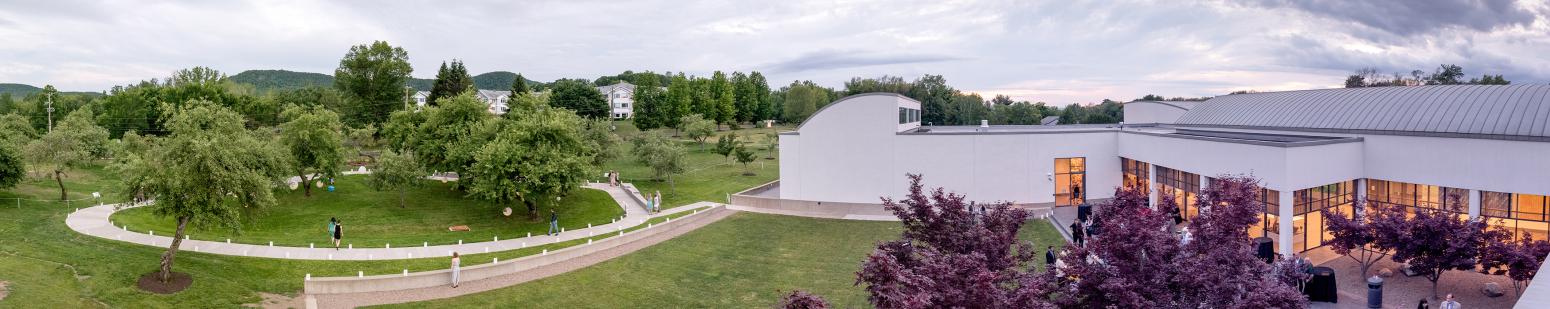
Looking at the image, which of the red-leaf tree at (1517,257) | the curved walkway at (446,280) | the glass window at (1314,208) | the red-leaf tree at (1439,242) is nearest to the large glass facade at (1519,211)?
the glass window at (1314,208)

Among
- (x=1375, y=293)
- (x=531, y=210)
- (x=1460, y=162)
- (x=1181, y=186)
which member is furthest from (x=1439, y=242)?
(x=531, y=210)

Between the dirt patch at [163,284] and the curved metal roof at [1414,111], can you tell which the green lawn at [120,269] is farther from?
the curved metal roof at [1414,111]

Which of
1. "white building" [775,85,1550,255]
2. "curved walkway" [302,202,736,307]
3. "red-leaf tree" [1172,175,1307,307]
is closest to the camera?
"red-leaf tree" [1172,175,1307,307]

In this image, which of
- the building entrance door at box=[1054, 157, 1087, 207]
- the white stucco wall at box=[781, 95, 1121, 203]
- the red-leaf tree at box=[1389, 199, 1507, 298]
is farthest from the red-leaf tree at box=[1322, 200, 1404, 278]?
the building entrance door at box=[1054, 157, 1087, 207]

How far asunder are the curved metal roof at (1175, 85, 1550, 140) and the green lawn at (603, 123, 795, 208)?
25.8 metres

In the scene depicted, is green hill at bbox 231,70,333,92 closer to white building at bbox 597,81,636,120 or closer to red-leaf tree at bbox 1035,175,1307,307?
white building at bbox 597,81,636,120

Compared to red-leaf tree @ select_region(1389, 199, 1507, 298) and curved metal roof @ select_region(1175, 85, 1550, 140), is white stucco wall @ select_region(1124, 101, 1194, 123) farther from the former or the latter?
red-leaf tree @ select_region(1389, 199, 1507, 298)

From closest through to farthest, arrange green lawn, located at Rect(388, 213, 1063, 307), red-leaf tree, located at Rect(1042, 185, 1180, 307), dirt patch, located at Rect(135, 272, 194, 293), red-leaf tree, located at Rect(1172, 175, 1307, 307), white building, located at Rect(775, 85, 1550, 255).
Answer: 1. red-leaf tree, located at Rect(1172, 175, 1307, 307)
2. red-leaf tree, located at Rect(1042, 185, 1180, 307)
3. dirt patch, located at Rect(135, 272, 194, 293)
4. green lawn, located at Rect(388, 213, 1063, 307)
5. white building, located at Rect(775, 85, 1550, 255)

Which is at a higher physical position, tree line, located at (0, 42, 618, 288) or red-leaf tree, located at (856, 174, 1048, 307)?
tree line, located at (0, 42, 618, 288)

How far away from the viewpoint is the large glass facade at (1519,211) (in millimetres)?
20797

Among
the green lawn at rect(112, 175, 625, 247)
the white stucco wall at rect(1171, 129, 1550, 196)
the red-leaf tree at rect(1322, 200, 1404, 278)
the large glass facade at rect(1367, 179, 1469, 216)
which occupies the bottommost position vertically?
the green lawn at rect(112, 175, 625, 247)

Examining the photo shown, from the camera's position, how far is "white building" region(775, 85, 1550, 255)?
21906mm

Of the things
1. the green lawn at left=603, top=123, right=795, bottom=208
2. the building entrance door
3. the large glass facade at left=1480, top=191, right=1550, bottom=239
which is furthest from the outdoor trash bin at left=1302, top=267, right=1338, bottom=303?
the green lawn at left=603, top=123, right=795, bottom=208

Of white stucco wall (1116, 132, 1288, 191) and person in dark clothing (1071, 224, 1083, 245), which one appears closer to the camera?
white stucco wall (1116, 132, 1288, 191)
